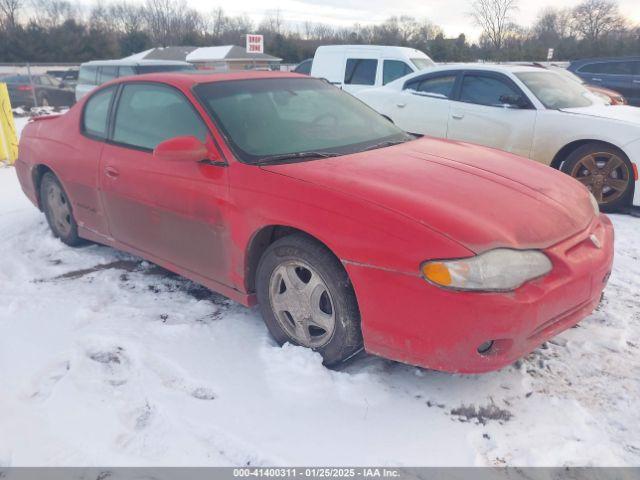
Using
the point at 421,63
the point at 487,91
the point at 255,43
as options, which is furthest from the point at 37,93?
the point at 487,91

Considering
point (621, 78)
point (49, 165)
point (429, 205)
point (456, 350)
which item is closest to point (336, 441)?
point (456, 350)

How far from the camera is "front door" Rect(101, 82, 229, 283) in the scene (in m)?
3.04

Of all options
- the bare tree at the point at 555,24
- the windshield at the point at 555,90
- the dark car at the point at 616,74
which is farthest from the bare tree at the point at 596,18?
the windshield at the point at 555,90

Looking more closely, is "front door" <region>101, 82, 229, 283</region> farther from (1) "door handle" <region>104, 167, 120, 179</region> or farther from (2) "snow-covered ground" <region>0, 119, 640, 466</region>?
(2) "snow-covered ground" <region>0, 119, 640, 466</region>

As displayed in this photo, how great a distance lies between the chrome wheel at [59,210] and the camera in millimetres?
4461

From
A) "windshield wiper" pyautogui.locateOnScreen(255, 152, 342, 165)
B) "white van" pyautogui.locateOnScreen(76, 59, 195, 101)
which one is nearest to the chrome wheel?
"windshield wiper" pyautogui.locateOnScreen(255, 152, 342, 165)

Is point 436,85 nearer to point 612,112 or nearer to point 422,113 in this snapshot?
→ point 422,113

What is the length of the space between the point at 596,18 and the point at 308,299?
204 ft

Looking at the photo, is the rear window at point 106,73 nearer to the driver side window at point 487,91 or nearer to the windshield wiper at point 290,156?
the driver side window at point 487,91

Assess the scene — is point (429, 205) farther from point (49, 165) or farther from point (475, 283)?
point (49, 165)

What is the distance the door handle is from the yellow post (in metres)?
5.80

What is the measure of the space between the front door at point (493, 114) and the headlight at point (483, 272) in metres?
4.21

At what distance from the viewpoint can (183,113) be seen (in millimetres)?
3297

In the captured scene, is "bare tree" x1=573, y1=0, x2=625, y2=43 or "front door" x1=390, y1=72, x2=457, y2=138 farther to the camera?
"bare tree" x1=573, y1=0, x2=625, y2=43
